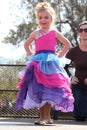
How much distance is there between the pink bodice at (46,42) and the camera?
20.2 feet

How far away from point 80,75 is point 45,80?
131cm

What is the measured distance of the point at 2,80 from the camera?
8891 mm

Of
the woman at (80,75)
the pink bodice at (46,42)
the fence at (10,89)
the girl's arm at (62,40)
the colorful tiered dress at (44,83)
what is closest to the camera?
the colorful tiered dress at (44,83)

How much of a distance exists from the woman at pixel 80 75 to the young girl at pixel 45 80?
3.11 feet

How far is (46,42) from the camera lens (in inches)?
243

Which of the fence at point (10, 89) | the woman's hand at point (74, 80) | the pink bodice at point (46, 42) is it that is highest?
the pink bodice at point (46, 42)

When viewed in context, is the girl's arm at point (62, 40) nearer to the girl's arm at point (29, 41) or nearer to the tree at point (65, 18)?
the girl's arm at point (29, 41)

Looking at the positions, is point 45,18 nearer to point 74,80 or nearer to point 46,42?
point 46,42

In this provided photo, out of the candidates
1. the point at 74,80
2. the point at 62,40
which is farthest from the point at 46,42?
the point at 74,80

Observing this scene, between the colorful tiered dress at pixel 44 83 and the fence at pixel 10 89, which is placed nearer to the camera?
the colorful tiered dress at pixel 44 83

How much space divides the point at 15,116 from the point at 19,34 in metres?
→ 23.7

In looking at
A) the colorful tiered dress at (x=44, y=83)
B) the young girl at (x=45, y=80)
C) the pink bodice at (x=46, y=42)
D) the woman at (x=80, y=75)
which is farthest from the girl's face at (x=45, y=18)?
the woman at (x=80, y=75)

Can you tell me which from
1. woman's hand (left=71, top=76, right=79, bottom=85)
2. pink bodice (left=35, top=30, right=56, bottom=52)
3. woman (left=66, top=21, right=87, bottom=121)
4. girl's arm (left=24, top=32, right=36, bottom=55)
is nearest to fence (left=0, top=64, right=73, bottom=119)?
woman (left=66, top=21, right=87, bottom=121)

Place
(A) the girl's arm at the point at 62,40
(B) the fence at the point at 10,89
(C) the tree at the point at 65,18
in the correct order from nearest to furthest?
(A) the girl's arm at the point at 62,40
(B) the fence at the point at 10,89
(C) the tree at the point at 65,18
